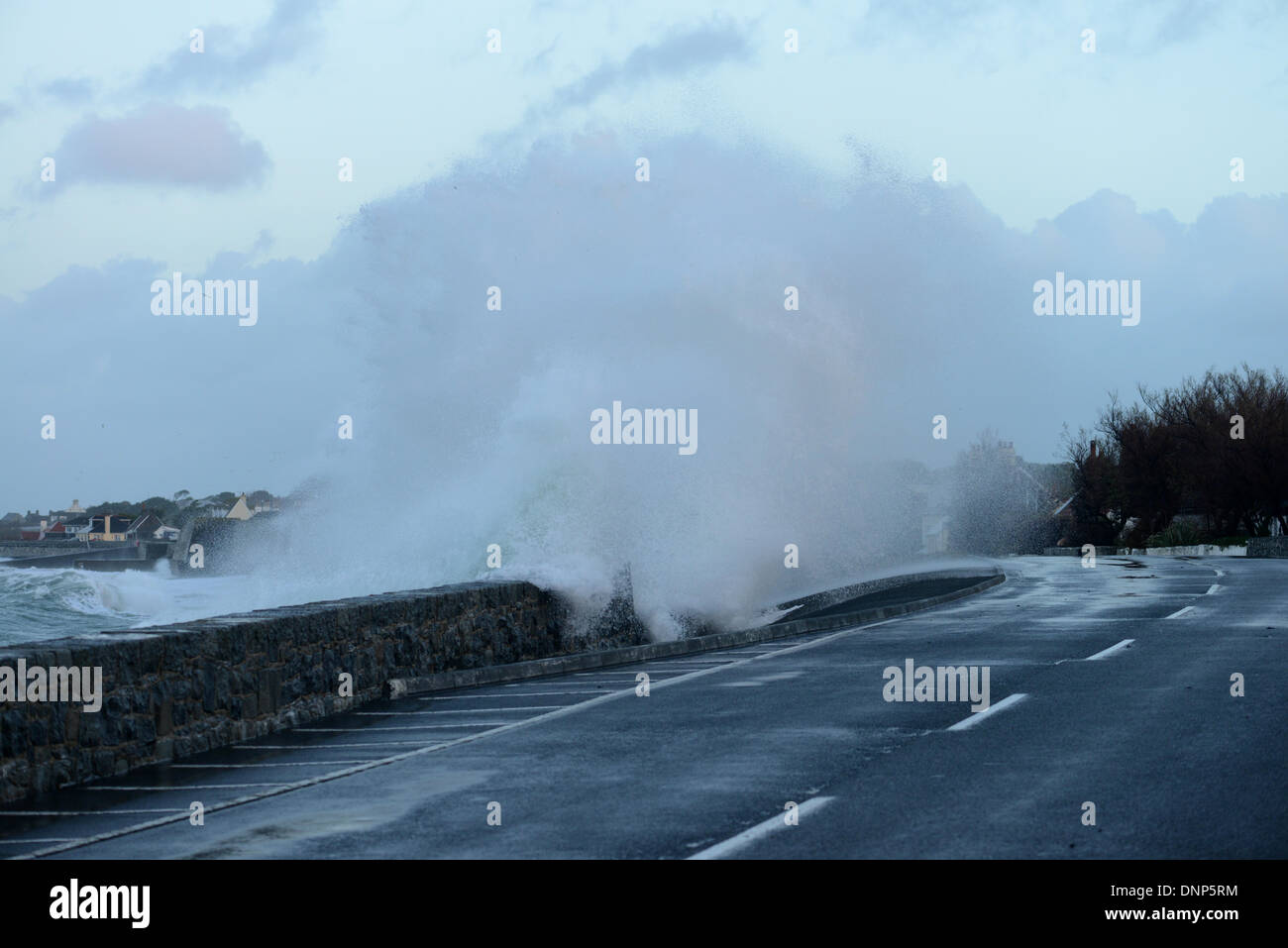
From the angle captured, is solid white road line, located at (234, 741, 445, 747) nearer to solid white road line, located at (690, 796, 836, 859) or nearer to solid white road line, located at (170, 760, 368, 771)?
solid white road line, located at (170, 760, 368, 771)

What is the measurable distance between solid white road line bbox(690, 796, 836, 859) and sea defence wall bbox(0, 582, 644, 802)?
4634 millimetres

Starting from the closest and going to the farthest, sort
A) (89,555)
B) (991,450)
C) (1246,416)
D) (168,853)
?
(168,853)
(1246,416)
(89,555)
(991,450)

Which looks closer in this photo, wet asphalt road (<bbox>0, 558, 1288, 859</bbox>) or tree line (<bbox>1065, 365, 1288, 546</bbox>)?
wet asphalt road (<bbox>0, 558, 1288, 859</bbox>)

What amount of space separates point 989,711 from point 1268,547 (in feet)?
162

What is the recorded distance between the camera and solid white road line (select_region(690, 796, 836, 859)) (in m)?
6.55

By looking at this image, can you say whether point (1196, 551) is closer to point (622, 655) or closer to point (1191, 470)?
point (1191, 470)

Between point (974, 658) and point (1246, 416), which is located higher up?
point (1246, 416)

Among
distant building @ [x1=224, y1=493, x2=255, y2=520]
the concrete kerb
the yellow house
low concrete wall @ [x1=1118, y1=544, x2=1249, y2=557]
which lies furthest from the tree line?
the yellow house

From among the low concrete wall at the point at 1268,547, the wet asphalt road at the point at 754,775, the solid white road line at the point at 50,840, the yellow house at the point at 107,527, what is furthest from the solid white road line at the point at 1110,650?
the yellow house at the point at 107,527

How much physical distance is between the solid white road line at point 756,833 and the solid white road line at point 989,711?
2.83 metres

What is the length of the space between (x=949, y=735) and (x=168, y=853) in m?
5.32
